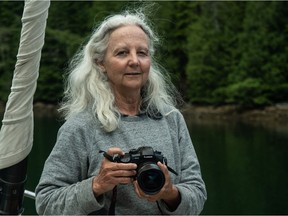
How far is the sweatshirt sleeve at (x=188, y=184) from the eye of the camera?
1337mm

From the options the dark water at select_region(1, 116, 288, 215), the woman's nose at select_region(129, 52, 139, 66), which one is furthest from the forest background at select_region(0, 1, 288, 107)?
the woman's nose at select_region(129, 52, 139, 66)

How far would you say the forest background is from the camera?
22406mm

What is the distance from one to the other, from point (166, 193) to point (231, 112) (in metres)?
22.3

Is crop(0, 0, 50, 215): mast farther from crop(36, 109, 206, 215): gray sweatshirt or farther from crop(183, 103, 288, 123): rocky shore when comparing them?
crop(183, 103, 288, 123): rocky shore

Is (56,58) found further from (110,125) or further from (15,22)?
(110,125)

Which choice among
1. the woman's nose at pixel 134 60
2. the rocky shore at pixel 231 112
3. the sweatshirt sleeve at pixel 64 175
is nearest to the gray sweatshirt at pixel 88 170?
the sweatshirt sleeve at pixel 64 175

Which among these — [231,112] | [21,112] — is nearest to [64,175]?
[21,112]

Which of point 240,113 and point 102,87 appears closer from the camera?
point 102,87

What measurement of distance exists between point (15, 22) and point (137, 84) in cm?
2213

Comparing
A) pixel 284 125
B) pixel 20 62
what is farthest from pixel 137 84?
pixel 284 125

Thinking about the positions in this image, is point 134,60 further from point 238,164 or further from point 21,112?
point 238,164

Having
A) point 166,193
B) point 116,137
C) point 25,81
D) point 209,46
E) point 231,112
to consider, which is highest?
point 209,46

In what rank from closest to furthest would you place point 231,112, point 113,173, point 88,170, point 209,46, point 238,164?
point 113,173, point 88,170, point 238,164, point 231,112, point 209,46

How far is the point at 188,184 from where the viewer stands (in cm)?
139
